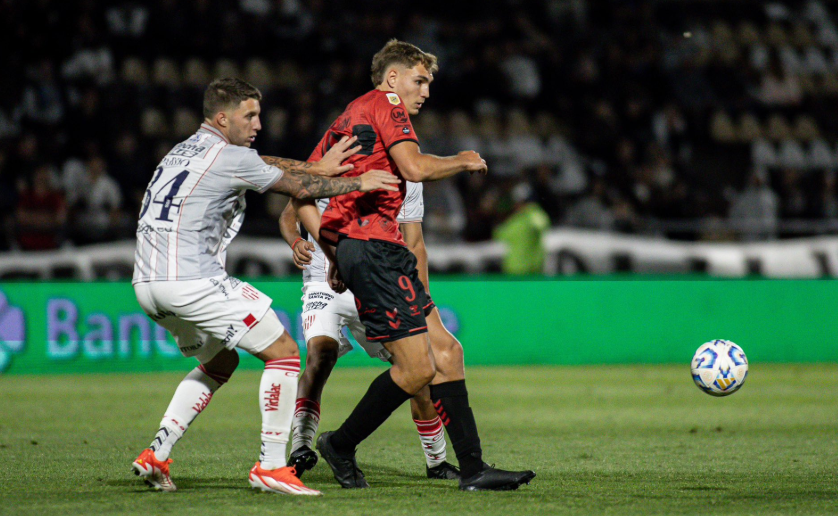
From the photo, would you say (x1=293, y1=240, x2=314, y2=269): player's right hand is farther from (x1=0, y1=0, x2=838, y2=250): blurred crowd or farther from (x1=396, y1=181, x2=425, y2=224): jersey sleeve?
(x1=0, y1=0, x2=838, y2=250): blurred crowd

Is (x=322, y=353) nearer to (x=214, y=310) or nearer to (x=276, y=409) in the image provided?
(x=276, y=409)

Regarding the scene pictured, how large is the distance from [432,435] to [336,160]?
166 cm

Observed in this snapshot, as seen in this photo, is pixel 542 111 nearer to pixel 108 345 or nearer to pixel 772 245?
pixel 772 245

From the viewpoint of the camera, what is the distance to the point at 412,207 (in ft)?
21.3

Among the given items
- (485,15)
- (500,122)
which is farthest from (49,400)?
(485,15)

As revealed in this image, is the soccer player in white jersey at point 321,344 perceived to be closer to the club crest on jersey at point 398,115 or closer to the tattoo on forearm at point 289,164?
the tattoo on forearm at point 289,164

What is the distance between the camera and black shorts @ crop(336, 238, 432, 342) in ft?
17.2

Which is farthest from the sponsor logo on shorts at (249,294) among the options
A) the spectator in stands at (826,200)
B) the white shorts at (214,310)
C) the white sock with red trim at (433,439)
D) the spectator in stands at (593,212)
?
the spectator in stands at (826,200)

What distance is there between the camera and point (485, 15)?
62.8 ft

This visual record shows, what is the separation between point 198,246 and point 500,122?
41.4 feet

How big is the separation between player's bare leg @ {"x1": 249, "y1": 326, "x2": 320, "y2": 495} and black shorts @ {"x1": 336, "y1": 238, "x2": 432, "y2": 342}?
454 millimetres

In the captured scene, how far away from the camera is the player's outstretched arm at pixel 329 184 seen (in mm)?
5152

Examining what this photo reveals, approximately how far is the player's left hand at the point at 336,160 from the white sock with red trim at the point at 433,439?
4.98ft

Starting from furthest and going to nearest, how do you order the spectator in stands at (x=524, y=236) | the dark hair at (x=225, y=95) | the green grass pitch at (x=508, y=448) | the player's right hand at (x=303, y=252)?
the spectator in stands at (x=524, y=236)
the player's right hand at (x=303, y=252)
the dark hair at (x=225, y=95)
the green grass pitch at (x=508, y=448)
